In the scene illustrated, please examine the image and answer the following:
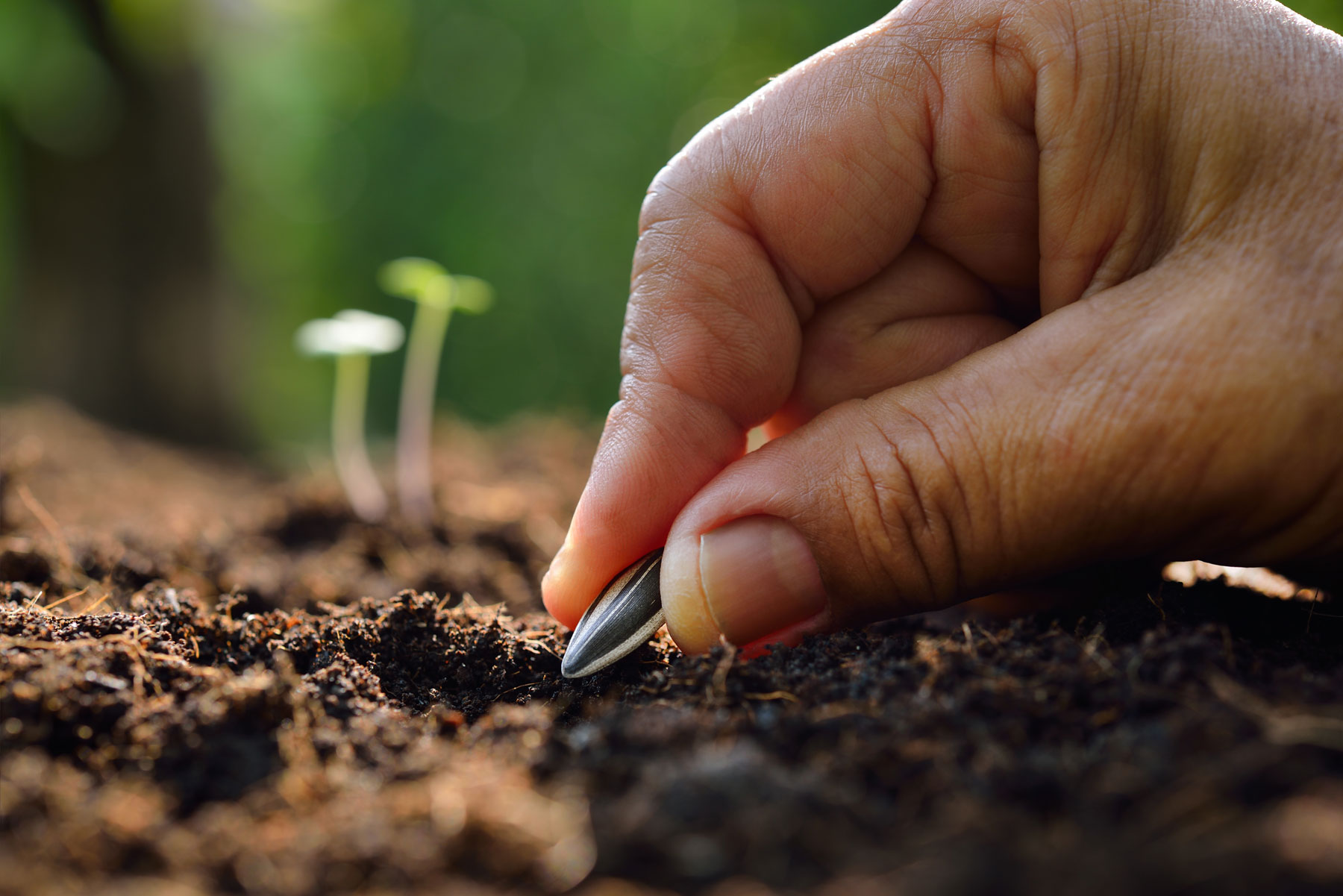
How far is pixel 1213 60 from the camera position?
1.17m

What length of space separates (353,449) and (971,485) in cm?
232

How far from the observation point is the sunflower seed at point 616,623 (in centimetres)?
127

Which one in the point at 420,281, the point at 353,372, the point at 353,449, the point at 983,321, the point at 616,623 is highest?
the point at 420,281

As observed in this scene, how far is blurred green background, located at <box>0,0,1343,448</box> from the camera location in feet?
16.2

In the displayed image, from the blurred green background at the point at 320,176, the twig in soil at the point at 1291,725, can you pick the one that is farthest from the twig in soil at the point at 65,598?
the blurred green background at the point at 320,176

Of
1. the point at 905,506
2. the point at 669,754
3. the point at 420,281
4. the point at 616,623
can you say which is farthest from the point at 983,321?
the point at 420,281

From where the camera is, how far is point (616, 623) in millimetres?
1338

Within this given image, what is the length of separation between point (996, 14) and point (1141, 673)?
3.46ft

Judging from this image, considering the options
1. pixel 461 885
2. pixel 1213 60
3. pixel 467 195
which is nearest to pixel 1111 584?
pixel 1213 60

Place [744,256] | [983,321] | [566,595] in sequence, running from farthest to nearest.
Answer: [983,321] → [744,256] → [566,595]

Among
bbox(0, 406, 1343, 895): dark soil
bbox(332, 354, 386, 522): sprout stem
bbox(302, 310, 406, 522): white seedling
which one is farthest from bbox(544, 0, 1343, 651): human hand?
bbox(332, 354, 386, 522): sprout stem

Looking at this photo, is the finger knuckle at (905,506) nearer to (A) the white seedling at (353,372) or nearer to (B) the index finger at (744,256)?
(B) the index finger at (744,256)

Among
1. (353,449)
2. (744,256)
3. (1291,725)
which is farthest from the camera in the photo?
(353,449)

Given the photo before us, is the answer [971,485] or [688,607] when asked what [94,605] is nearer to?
[688,607]
